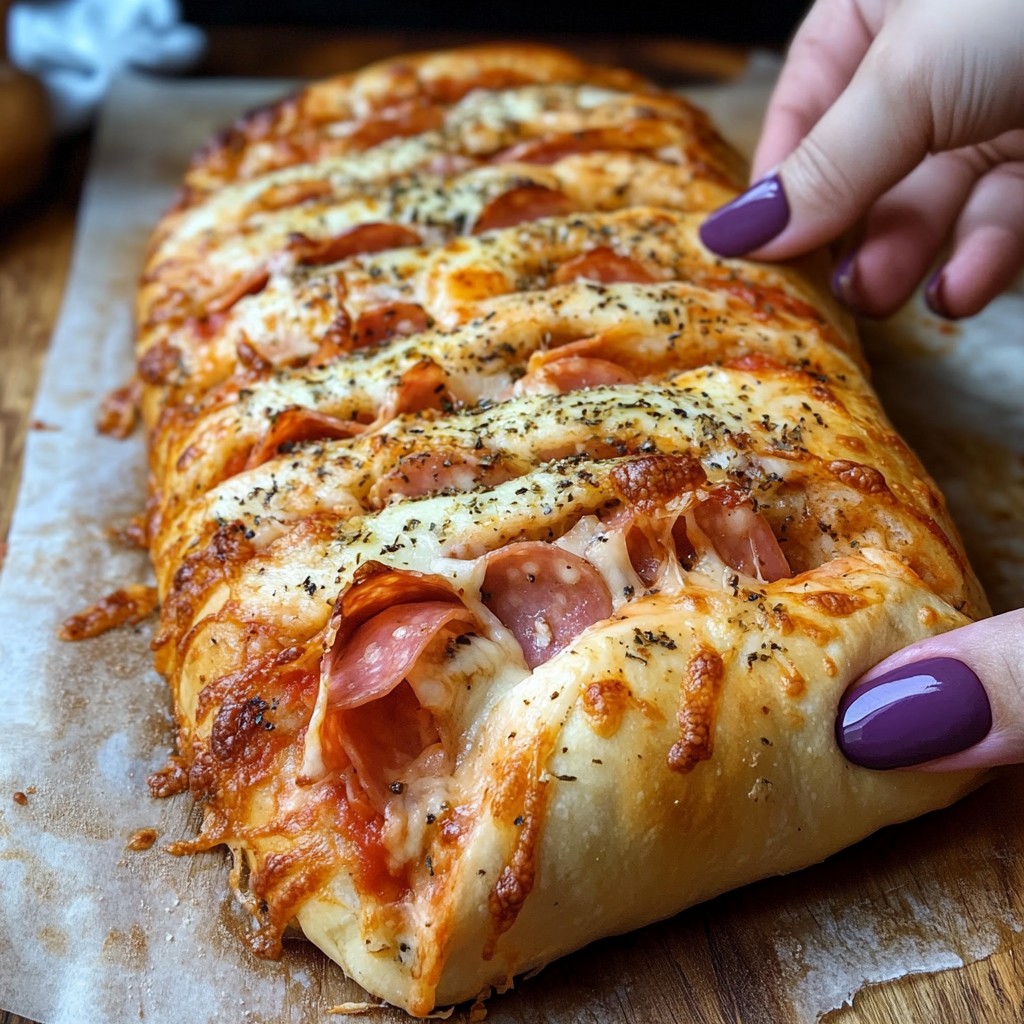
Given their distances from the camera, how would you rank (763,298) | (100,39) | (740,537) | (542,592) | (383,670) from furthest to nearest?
1. (100,39)
2. (763,298)
3. (740,537)
4. (542,592)
5. (383,670)

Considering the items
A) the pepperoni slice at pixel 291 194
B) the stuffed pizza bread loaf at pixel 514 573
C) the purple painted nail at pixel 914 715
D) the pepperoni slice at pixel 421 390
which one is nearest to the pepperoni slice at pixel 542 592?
the stuffed pizza bread loaf at pixel 514 573

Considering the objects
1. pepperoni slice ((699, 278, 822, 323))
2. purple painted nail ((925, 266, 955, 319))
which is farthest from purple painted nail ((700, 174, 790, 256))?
purple painted nail ((925, 266, 955, 319))

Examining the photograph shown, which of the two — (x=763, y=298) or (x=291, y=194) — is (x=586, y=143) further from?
(x=763, y=298)

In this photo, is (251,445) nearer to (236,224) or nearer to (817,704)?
(236,224)

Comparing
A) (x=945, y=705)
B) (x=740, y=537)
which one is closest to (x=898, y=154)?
(x=740, y=537)

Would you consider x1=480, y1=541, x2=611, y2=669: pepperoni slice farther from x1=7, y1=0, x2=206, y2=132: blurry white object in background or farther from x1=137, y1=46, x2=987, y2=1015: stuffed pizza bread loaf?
x1=7, y1=0, x2=206, y2=132: blurry white object in background

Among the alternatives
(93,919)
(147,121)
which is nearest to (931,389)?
(93,919)

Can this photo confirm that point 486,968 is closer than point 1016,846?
Yes
